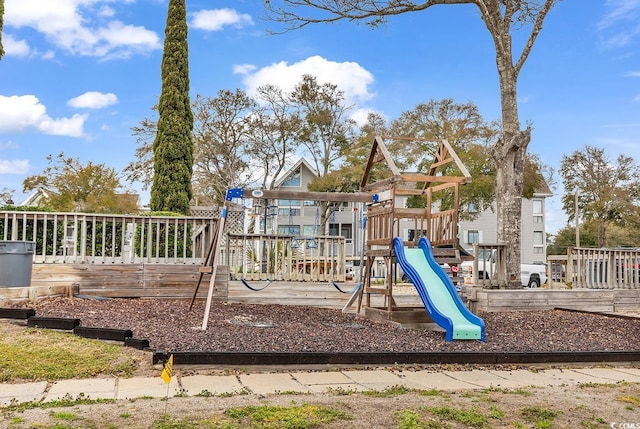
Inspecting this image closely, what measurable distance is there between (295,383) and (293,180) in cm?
3445

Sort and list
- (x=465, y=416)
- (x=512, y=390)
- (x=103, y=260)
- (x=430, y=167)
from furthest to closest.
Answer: (x=103, y=260), (x=430, y=167), (x=512, y=390), (x=465, y=416)

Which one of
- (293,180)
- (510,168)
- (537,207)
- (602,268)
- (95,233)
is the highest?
(293,180)

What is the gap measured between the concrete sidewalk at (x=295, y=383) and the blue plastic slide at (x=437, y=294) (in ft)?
5.23

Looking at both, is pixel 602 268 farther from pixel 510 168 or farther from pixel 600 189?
pixel 600 189

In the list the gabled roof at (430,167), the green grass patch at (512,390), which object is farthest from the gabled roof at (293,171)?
the green grass patch at (512,390)

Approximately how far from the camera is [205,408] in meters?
4.11

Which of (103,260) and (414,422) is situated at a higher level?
(103,260)

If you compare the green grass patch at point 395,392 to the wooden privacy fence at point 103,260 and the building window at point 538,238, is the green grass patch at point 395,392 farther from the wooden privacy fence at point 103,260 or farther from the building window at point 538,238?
the building window at point 538,238

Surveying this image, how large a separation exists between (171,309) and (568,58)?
498 inches

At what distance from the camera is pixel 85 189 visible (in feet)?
119

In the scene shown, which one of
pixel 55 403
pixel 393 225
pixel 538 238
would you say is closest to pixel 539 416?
pixel 55 403

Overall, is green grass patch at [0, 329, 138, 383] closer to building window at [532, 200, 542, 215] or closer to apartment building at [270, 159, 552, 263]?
apartment building at [270, 159, 552, 263]

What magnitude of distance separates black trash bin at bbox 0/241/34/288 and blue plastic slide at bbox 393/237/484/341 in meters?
5.69

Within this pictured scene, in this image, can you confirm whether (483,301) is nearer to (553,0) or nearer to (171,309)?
(171,309)
